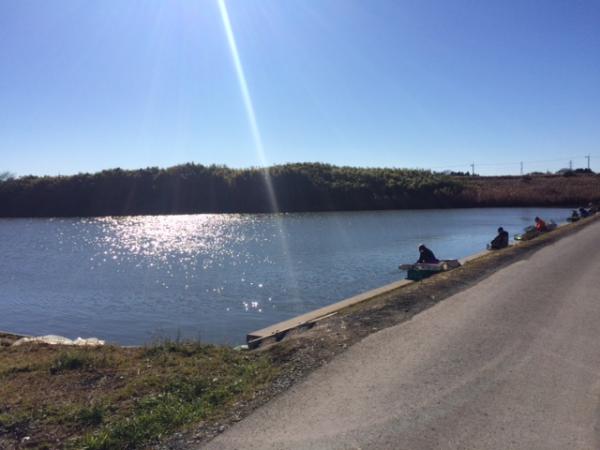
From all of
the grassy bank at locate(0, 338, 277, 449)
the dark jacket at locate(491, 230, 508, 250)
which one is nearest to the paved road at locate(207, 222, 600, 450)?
the grassy bank at locate(0, 338, 277, 449)

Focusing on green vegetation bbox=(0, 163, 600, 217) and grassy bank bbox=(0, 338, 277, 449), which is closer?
grassy bank bbox=(0, 338, 277, 449)

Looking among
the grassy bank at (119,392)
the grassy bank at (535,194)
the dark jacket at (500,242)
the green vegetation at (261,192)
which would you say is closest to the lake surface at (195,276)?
the grassy bank at (119,392)

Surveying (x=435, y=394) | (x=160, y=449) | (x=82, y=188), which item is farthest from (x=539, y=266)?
(x=82, y=188)

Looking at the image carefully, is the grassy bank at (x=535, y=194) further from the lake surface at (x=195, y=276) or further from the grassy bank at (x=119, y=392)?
the grassy bank at (x=119, y=392)

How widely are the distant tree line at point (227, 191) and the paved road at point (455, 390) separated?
225 ft

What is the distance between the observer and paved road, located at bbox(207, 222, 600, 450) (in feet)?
16.3

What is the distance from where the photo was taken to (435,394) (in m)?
5.90

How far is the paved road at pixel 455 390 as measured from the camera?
496 centimetres

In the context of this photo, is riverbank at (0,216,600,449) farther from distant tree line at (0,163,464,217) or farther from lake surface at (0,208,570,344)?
distant tree line at (0,163,464,217)

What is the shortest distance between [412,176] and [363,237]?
5178 centimetres

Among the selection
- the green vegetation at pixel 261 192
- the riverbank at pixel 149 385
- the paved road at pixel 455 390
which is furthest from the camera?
the green vegetation at pixel 261 192

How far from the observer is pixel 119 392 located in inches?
263

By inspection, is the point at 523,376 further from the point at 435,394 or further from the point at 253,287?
the point at 253,287

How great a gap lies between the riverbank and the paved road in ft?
1.27
